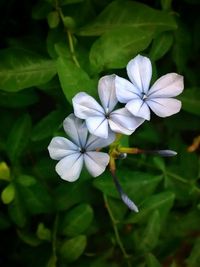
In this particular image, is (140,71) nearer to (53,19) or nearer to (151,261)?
(53,19)

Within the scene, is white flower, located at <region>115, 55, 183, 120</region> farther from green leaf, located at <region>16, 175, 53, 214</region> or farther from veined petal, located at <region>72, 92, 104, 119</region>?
green leaf, located at <region>16, 175, 53, 214</region>

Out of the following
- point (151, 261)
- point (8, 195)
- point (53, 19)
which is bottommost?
point (151, 261)

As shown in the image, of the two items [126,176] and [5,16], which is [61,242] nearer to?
[126,176]

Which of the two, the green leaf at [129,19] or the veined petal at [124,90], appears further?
the green leaf at [129,19]

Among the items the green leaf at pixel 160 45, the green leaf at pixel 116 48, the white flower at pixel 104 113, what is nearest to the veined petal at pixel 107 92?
the white flower at pixel 104 113

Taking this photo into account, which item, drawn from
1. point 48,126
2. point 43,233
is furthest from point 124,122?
point 43,233

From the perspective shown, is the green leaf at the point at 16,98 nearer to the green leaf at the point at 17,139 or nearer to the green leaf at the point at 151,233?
the green leaf at the point at 17,139

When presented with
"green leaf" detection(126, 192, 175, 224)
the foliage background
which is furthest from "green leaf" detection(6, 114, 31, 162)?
"green leaf" detection(126, 192, 175, 224)
